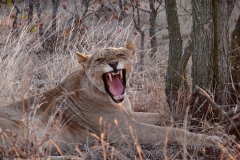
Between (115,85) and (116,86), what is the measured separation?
0.01 metres

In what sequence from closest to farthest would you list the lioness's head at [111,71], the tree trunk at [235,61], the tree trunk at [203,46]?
the tree trunk at [203,46]
the lioness's head at [111,71]
the tree trunk at [235,61]

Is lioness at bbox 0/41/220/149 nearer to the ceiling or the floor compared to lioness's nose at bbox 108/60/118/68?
nearer to the floor

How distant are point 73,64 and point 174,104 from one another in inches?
94.6

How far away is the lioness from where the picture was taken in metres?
4.59

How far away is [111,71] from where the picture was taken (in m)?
4.68

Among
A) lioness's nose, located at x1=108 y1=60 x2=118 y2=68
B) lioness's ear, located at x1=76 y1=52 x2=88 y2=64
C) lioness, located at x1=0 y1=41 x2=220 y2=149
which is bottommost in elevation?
lioness, located at x1=0 y1=41 x2=220 y2=149

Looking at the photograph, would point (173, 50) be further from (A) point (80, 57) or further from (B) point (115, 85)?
(A) point (80, 57)

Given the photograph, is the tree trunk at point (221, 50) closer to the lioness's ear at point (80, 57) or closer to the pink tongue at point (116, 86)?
the pink tongue at point (116, 86)

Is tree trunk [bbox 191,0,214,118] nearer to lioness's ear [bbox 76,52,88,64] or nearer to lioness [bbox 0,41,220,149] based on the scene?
lioness [bbox 0,41,220,149]

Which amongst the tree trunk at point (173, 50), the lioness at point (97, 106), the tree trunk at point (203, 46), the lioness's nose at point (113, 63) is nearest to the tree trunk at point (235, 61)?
the tree trunk at point (203, 46)

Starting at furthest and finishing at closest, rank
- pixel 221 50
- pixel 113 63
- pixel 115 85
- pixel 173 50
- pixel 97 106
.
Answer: pixel 173 50
pixel 97 106
pixel 115 85
pixel 113 63
pixel 221 50

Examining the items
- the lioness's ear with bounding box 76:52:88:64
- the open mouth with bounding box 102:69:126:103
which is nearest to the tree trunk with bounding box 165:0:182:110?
the open mouth with bounding box 102:69:126:103

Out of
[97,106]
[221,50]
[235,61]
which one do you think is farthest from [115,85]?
[235,61]

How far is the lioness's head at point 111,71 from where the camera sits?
15.4 ft
